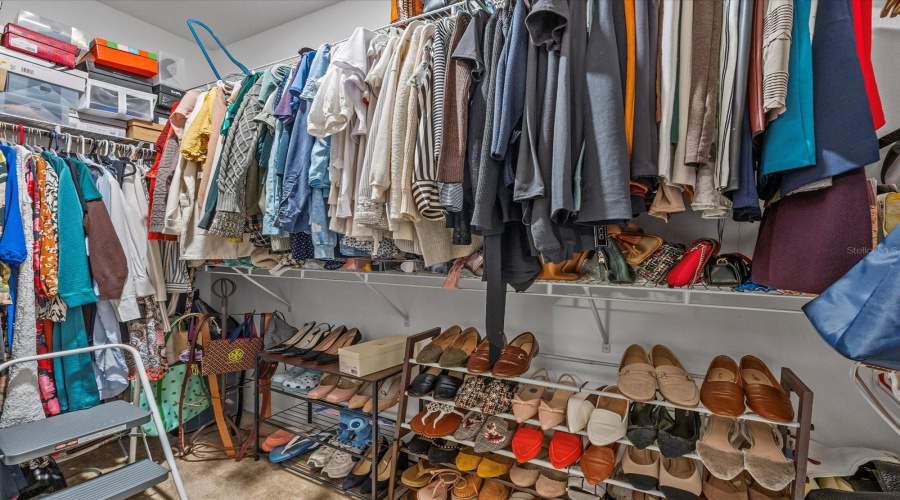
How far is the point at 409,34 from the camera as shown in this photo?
4.42 ft

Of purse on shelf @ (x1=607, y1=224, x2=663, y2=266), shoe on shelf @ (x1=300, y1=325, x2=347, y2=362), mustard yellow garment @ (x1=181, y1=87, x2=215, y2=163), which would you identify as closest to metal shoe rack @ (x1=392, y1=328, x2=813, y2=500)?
purse on shelf @ (x1=607, y1=224, x2=663, y2=266)

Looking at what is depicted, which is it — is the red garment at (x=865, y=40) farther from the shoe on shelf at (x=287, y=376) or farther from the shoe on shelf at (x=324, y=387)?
the shoe on shelf at (x=287, y=376)

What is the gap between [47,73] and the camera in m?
2.01

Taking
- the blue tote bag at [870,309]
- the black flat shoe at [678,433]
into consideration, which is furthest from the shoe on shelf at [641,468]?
the blue tote bag at [870,309]

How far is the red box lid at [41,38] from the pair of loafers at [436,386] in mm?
2416

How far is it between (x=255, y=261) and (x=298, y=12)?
1663 mm

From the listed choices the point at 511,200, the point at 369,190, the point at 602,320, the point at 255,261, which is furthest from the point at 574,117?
the point at 255,261

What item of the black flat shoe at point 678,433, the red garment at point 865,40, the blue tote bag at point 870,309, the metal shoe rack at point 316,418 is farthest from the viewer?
the metal shoe rack at point 316,418

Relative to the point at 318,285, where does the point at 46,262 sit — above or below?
above

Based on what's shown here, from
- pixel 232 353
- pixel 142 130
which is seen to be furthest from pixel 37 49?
pixel 232 353

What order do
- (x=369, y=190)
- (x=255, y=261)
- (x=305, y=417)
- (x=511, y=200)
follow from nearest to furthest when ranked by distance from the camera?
(x=511, y=200) < (x=369, y=190) < (x=255, y=261) < (x=305, y=417)

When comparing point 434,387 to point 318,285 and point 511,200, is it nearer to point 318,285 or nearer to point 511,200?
point 511,200

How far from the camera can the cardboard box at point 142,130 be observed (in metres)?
2.31

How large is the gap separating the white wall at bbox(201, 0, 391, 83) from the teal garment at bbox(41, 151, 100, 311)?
1.40 m
